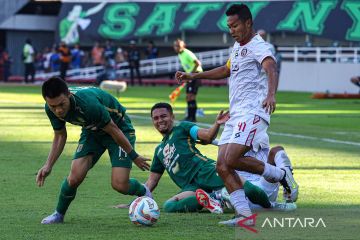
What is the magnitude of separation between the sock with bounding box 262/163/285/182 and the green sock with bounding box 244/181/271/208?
159 mm

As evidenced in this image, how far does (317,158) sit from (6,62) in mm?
42661

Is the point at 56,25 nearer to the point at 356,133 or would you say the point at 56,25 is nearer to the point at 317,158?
the point at 356,133

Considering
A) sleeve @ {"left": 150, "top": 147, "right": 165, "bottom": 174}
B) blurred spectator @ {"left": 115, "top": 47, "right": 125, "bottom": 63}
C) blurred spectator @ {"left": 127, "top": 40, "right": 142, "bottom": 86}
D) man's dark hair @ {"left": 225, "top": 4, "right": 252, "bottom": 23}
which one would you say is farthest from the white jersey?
blurred spectator @ {"left": 115, "top": 47, "right": 125, "bottom": 63}

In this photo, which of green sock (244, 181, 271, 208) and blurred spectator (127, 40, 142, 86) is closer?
green sock (244, 181, 271, 208)

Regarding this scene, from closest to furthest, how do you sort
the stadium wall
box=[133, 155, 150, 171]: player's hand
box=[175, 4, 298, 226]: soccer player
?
box=[133, 155, 150, 171]: player's hand, box=[175, 4, 298, 226]: soccer player, the stadium wall

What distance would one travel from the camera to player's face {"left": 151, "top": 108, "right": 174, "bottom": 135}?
12.0m

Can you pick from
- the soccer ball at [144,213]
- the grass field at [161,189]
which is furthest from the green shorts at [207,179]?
the soccer ball at [144,213]

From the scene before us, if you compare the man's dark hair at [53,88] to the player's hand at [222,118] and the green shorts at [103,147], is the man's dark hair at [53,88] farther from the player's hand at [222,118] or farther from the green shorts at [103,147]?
the player's hand at [222,118]

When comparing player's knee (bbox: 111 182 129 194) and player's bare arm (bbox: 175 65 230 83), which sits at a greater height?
player's bare arm (bbox: 175 65 230 83)

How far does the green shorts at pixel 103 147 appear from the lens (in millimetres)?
11438

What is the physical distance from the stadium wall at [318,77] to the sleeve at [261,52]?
34.0 meters

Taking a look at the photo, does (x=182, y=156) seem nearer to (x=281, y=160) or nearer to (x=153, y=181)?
(x=153, y=181)

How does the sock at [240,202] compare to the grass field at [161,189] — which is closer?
the grass field at [161,189]

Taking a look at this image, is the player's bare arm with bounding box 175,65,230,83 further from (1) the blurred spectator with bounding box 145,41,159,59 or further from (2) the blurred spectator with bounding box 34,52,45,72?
(2) the blurred spectator with bounding box 34,52,45,72
